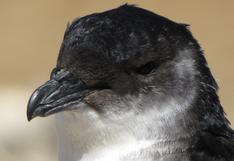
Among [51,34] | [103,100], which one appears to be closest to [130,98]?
[103,100]

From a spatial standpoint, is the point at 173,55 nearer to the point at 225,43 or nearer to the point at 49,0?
the point at 225,43

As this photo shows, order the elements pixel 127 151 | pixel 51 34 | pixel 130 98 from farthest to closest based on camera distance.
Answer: pixel 51 34
pixel 130 98
pixel 127 151

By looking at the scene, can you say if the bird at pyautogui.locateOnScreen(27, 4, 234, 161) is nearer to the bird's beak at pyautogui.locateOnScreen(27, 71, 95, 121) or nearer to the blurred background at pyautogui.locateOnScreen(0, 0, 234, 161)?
the bird's beak at pyautogui.locateOnScreen(27, 71, 95, 121)

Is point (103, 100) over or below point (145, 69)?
below

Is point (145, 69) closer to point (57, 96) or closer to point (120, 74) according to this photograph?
point (120, 74)

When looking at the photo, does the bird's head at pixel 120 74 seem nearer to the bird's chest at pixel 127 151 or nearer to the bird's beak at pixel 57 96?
the bird's beak at pixel 57 96

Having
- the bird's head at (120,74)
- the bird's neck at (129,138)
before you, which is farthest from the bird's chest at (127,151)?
the bird's head at (120,74)
